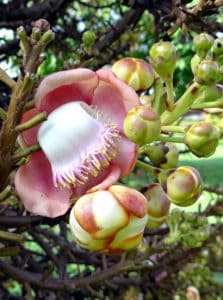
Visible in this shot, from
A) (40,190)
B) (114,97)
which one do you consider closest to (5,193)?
(40,190)

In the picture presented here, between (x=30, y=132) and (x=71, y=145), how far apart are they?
0.05 meters

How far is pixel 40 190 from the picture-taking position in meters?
0.74

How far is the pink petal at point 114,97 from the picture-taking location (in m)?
0.75

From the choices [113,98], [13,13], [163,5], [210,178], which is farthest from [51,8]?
[210,178]

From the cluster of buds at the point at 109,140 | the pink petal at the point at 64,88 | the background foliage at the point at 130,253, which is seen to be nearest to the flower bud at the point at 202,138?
the cluster of buds at the point at 109,140

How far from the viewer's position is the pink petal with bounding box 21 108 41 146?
73cm

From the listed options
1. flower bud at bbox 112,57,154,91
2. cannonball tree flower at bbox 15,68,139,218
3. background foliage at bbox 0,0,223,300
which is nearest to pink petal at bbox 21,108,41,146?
cannonball tree flower at bbox 15,68,139,218

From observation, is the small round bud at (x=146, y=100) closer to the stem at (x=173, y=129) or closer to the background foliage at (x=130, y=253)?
the stem at (x=173, y=129)

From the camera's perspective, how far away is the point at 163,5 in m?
1.45

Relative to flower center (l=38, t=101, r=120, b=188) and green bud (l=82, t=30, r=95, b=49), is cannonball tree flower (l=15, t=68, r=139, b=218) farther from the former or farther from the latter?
green bud (l=82, t=30, r=95, b=49)

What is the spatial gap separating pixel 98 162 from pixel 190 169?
111 millimetres

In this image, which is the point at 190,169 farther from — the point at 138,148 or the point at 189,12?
the point at 189,12

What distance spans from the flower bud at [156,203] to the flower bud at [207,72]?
0.47ft

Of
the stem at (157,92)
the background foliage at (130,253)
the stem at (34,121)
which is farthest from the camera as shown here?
the background foliage at (130,253)
